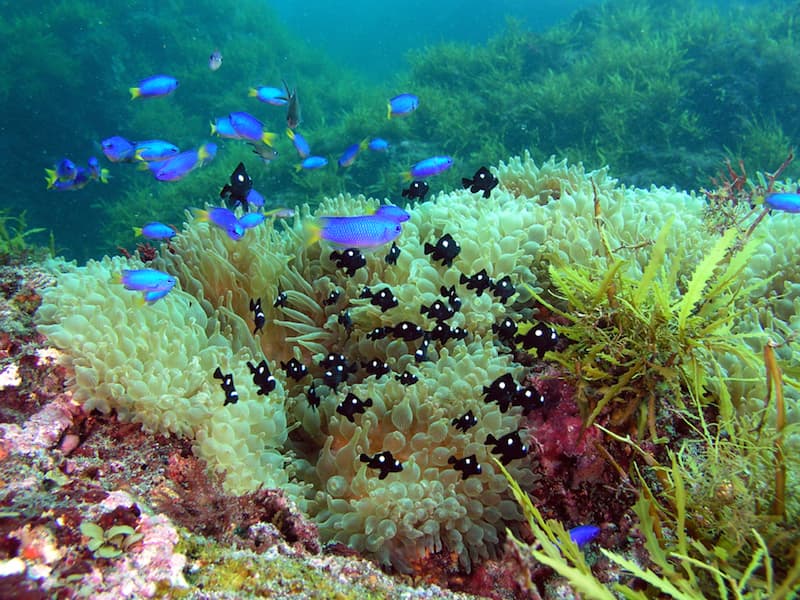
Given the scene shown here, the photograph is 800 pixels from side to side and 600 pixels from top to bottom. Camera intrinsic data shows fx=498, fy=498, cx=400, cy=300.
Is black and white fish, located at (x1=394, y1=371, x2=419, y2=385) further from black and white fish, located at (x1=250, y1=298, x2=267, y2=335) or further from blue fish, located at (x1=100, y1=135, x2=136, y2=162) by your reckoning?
blue fish, located at (x1=100, y1=135, x2=136, y2=162)

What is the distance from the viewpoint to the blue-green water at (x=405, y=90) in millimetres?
12352

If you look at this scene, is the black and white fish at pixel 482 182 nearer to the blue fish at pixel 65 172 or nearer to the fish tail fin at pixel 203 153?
the fish tail fin at pixel 203 153

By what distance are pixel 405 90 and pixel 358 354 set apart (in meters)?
14.0

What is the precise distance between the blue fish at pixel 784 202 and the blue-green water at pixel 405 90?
818 cm

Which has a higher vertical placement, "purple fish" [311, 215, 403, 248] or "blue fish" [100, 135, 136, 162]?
"blue fish" [100, 135, 136, 162]

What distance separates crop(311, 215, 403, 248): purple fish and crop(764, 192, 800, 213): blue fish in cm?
287

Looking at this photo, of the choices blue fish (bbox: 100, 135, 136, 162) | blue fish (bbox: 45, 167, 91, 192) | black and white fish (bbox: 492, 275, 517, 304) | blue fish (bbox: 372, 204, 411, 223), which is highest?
blue fish (bbox: 45, 167, 91, 192)

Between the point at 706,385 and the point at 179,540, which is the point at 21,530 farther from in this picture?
the point at 706,385

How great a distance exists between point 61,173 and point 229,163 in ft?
26.4

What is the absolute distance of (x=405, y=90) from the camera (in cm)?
1572

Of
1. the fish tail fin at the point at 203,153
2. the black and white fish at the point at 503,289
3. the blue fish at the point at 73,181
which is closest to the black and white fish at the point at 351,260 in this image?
the black and white fish at the point at 503,289

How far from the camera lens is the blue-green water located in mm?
12352

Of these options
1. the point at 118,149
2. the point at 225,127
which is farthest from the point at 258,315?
the point at 118,149

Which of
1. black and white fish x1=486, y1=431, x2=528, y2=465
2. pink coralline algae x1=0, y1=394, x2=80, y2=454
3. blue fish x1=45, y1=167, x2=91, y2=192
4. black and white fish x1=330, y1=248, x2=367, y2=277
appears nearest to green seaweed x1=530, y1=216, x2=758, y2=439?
black and white fish x1=486, y1=431, x2=528, y2=465
